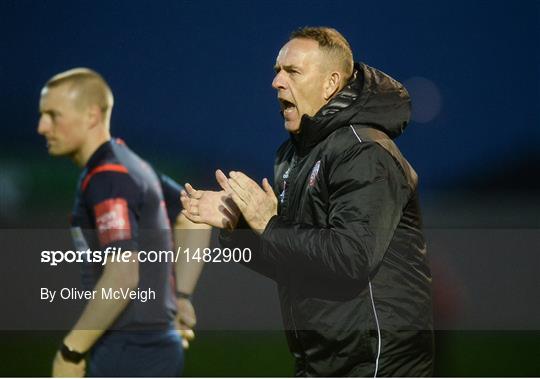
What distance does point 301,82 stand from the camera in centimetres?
244

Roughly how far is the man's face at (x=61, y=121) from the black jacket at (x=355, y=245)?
0.91 meters

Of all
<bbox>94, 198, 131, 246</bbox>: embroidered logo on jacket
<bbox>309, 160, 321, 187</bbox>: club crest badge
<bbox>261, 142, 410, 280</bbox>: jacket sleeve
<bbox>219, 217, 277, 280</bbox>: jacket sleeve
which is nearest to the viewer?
<bbox>261, 142, 410, 280</bbox>: jacket sleeve

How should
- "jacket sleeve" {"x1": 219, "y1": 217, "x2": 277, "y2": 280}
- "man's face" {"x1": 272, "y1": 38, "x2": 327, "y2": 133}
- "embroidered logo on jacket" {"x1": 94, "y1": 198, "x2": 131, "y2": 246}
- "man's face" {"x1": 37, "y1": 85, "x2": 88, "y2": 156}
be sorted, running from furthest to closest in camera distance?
"man's face" {"x1": 37, "y1": 85, "x2": 88, "y2": 156} → "embroidered logo on jacket" {"x1": 94, "y1": 198, "x2": 131, "y2": 246} → "jacket sleeve" {"x1": 219, "y1": 217, "x2": 277, "y2": 280} → "man's face" {"x1": 272, "y1": 38, "x2": 327, "y2": 133}

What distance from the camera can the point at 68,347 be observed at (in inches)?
109

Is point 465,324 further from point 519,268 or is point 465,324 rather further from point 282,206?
point 282,206

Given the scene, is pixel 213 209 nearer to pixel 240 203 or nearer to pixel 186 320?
pixel 240 203

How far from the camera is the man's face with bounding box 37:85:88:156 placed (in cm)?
285

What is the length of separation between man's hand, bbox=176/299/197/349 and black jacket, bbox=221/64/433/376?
56cm

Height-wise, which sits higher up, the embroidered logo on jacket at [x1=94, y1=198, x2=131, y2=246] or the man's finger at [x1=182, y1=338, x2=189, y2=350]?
the embroidered logo on jacket at [x1=94, y1=198, x2=131, y2=246]

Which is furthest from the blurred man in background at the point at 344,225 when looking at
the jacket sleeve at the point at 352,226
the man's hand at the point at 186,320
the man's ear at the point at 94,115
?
the man's ear at the point at 94,115

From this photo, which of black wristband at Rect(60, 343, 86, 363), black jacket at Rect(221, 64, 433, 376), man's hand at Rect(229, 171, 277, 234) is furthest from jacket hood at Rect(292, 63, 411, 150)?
black wristband at Rect(60, 343, 86, 363)

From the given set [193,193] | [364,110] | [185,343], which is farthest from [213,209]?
[185,343]

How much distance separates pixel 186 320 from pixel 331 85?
1025mm

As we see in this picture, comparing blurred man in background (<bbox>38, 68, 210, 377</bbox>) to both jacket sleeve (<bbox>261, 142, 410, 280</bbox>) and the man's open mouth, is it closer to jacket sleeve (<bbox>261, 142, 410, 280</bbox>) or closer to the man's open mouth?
the man's open mouth
